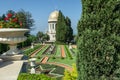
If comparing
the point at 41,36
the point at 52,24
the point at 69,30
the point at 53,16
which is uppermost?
the point at 53,16

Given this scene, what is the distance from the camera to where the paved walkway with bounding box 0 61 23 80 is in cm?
789

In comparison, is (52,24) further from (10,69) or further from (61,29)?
(10,69)

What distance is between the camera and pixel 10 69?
349 inches

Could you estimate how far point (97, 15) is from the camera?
5855mm

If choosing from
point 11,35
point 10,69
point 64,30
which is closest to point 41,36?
point 64,30

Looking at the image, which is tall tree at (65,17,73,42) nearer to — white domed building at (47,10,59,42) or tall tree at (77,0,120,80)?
white domed building at (47,10,59,42)

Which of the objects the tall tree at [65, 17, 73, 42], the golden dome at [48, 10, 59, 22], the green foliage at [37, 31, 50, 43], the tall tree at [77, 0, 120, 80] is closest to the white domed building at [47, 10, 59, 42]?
the golden dome at [48, 10, 59, 22]

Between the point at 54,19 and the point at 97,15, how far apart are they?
269ft

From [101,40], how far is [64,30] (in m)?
53.8

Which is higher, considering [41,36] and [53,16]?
[53,16]

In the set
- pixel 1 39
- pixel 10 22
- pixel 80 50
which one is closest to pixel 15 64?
pixel 1 39

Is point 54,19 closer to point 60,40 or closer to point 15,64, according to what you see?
point 60,40

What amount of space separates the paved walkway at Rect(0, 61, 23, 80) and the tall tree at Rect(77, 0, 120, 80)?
2.91 metres

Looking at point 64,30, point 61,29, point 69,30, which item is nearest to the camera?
point 64,30
